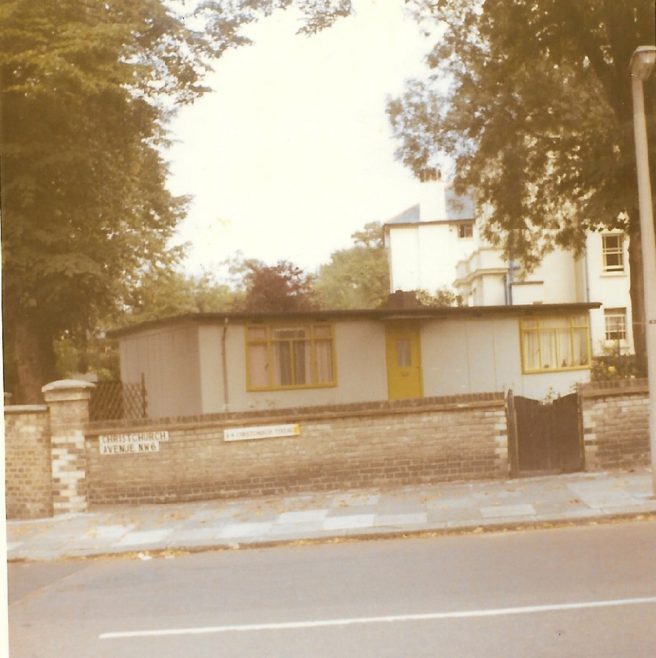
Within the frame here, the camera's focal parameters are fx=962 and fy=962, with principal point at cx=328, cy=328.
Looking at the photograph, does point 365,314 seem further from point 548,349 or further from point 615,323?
point 615,323

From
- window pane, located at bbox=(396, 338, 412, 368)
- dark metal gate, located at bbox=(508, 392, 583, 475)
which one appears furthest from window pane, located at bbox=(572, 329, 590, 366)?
dark metal gate, located at bbox=(508, 392, 583, 475)

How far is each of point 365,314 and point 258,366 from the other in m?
3.04

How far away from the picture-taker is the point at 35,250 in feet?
63.5

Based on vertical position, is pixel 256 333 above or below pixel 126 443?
above

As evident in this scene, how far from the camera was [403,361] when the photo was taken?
25016 mm

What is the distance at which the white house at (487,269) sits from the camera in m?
31.5

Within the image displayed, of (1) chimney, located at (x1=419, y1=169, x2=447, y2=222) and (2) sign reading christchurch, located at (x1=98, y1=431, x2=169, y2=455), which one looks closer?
(2) sign reading christchurch, located at (x1=98, y1=431, x2=169, y2=455)

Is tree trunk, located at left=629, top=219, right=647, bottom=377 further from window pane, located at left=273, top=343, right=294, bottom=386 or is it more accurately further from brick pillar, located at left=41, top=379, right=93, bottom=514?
brick pillar, located at left=41, top=379, right=93, bottom=514

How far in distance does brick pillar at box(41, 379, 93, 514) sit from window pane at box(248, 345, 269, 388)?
8.74 meters

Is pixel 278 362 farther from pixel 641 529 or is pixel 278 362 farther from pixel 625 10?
pixel 641 529

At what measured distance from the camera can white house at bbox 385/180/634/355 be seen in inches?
1241

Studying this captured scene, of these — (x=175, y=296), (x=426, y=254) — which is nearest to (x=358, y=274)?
(x=426, y=254)

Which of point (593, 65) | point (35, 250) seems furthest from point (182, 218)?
point (593, 65)

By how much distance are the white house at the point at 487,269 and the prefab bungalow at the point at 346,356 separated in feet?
13.0
